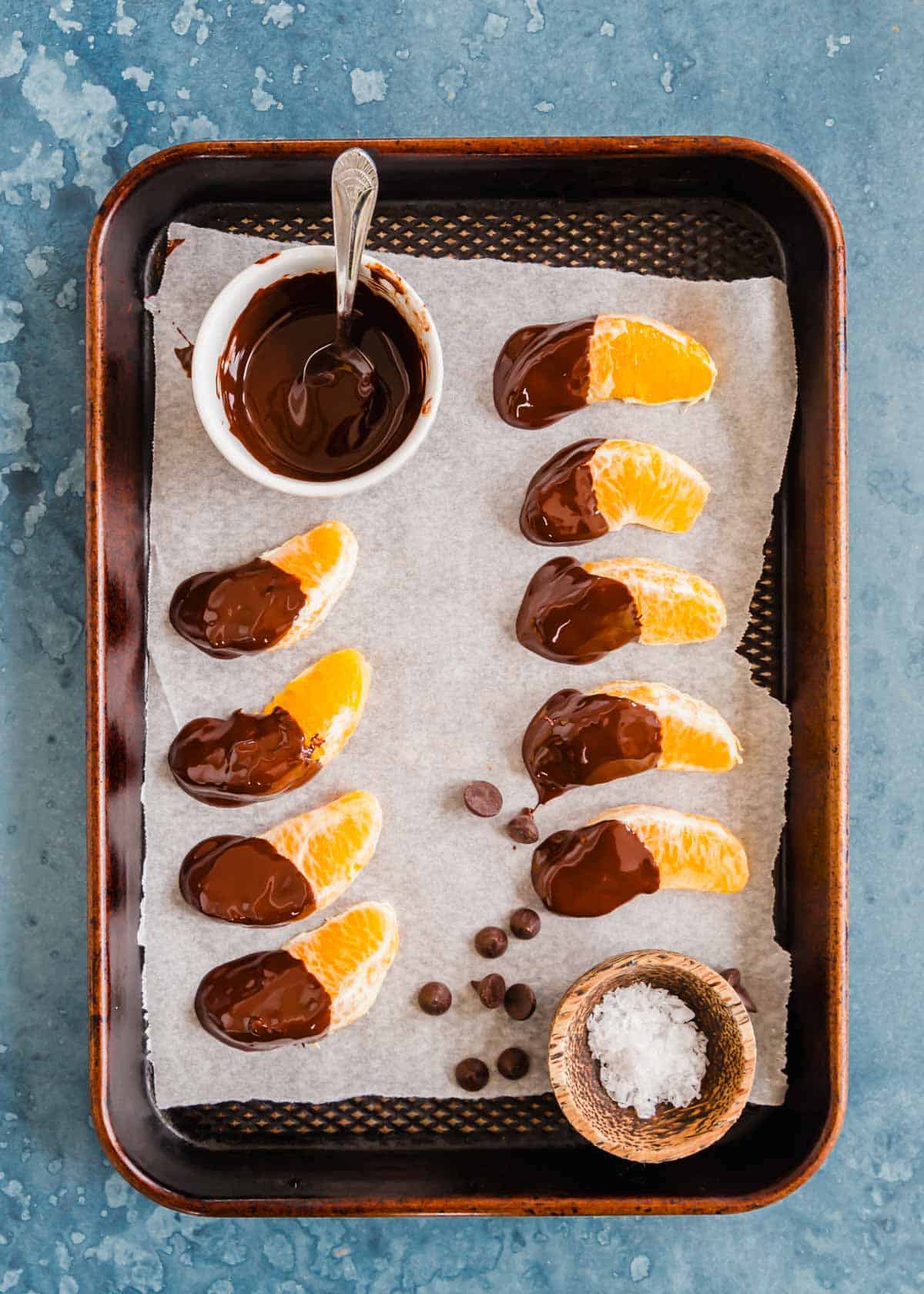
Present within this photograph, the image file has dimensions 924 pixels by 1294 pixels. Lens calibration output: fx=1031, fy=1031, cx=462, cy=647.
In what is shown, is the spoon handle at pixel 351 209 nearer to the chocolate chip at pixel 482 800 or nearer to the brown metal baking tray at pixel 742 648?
the brown metal baking tray at pixel 742 648

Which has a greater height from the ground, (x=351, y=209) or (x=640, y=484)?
(x=351, y=209)

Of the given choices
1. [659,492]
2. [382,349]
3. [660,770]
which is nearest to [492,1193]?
[660,770]

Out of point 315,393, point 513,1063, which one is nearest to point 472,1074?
point 513,1063

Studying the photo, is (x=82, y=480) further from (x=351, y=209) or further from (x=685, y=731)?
(x=685, y=731)

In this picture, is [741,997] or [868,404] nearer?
[741,997]

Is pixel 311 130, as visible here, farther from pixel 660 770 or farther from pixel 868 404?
pixel 660 770

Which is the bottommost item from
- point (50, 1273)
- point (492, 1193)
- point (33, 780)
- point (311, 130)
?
point (50, 1273)

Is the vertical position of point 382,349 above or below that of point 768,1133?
above
